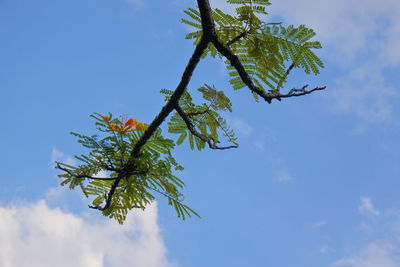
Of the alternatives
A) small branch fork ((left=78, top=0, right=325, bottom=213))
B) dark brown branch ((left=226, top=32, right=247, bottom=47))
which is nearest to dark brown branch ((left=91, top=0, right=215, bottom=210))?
small branch fork ((left=78, top=0, right=325, bottom=213))

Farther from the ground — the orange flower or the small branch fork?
the small branch fork

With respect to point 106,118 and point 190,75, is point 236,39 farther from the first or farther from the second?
point 106,118

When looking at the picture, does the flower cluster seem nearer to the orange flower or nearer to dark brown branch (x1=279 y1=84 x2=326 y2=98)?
the orange flower

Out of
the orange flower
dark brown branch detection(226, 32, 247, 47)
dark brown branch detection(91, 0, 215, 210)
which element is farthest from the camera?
the orange flower

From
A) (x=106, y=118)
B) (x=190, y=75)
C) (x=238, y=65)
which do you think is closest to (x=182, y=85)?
(x=190, y=75)

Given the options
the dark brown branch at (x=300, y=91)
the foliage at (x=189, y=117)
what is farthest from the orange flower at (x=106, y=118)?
the dark brown branch at (x=300, y=91)

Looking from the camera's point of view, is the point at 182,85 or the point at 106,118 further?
the point at 106,118

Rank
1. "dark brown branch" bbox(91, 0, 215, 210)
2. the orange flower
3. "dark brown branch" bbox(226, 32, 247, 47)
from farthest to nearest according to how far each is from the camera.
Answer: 1. the orange flower
2. "dark brown branch" bbox(226, 32, 247, 47)
3. "dark brown branch" bbox(91, 0, 215, 210)

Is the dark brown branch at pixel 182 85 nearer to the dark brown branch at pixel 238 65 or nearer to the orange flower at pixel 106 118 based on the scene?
the dark brown branch at pixel 238 65

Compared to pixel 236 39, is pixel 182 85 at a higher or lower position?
lower

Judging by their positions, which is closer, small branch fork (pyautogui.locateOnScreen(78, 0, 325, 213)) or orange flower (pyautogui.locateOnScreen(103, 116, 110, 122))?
small branch fork (pyautogui.locateOnScreen(78, 0, 325, 213))

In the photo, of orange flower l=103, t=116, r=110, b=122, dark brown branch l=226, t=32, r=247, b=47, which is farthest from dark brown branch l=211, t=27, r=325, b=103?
orange flower l=103, t=116, r=110, b=122

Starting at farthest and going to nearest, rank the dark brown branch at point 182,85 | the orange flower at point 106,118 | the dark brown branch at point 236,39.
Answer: the orange flower at point 106,118, the dark brown branch at point 236,39, the dark brown branch at point 182,85

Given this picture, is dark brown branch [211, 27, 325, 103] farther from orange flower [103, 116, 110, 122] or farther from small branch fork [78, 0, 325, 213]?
orange flower [103, 116, 110, 122]
